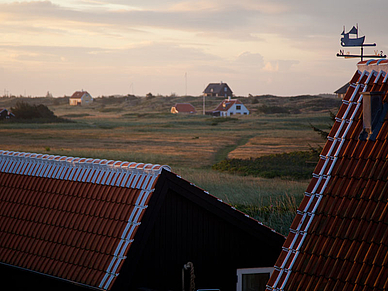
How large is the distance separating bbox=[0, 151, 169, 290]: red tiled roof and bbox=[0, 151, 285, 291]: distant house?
2 centimetres

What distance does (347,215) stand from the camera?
25.7 ft

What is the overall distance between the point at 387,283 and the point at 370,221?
1006 millimetres

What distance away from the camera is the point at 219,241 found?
1233cm

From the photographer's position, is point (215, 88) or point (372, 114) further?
point (215, 88)

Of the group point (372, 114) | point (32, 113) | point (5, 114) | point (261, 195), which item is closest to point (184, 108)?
point (32, 113)

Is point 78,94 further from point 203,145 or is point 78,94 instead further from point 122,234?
point 122,234

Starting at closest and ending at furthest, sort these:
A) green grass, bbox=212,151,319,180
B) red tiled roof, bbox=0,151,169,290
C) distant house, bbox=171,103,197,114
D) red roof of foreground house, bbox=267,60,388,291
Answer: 1. red roof of foreground house, bbox=267,60,388,291
2. red tiled roof, bbox=0,151,169,290
3. green grass, bbox=212,151,319,180
4. distant house, bbox=171,103,197,114

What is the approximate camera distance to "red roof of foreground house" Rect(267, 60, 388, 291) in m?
7.30

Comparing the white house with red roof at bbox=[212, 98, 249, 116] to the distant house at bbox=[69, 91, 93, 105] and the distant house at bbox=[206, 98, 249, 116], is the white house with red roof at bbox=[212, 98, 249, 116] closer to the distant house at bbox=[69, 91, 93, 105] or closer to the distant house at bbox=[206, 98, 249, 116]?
the distant house at bbox=[206, 98, 249, 116]

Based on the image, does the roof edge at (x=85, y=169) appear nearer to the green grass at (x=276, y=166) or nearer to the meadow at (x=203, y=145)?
the meadow at (x=203, y=145)

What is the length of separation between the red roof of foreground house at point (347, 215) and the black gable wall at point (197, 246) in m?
3.79

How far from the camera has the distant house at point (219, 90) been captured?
190 m

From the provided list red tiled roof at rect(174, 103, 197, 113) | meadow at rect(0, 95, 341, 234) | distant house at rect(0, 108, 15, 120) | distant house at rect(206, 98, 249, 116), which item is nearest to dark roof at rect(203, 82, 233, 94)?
red tiled roof at rect(174, 103, 197, 113)

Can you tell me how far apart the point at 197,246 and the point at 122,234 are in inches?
80.0
